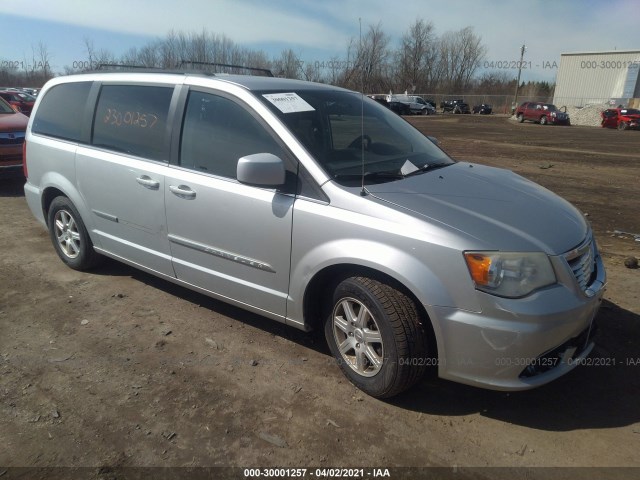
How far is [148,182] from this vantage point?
3.67 meters

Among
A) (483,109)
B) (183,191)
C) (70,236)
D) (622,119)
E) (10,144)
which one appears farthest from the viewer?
(483,109)

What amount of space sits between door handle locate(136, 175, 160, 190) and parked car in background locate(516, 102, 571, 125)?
3845cm

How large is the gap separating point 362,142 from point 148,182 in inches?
65.7

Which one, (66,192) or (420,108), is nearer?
(66,192)

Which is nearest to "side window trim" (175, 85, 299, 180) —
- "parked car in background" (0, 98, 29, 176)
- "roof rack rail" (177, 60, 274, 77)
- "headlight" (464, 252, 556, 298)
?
"roof rack rail" (177, 60, 274, 77)

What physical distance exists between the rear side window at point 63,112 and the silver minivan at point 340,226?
0.04 m

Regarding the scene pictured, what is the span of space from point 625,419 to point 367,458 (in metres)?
1.55

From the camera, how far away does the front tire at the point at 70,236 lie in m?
4.57

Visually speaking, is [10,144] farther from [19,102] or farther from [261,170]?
[19,102]

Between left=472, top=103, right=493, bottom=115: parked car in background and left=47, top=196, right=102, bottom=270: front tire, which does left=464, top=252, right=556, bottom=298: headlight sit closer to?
left=47, top=196, right=102, bottom=270: front tire

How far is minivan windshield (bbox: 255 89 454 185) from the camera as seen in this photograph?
3117 millimetres

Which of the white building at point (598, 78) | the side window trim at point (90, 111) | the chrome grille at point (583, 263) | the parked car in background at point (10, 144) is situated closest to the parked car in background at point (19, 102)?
the parked car in background at point (10, 144)

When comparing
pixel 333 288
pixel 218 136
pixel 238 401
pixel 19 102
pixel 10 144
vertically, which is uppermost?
pixel 218 136

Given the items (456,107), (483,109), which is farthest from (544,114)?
(456,107)
